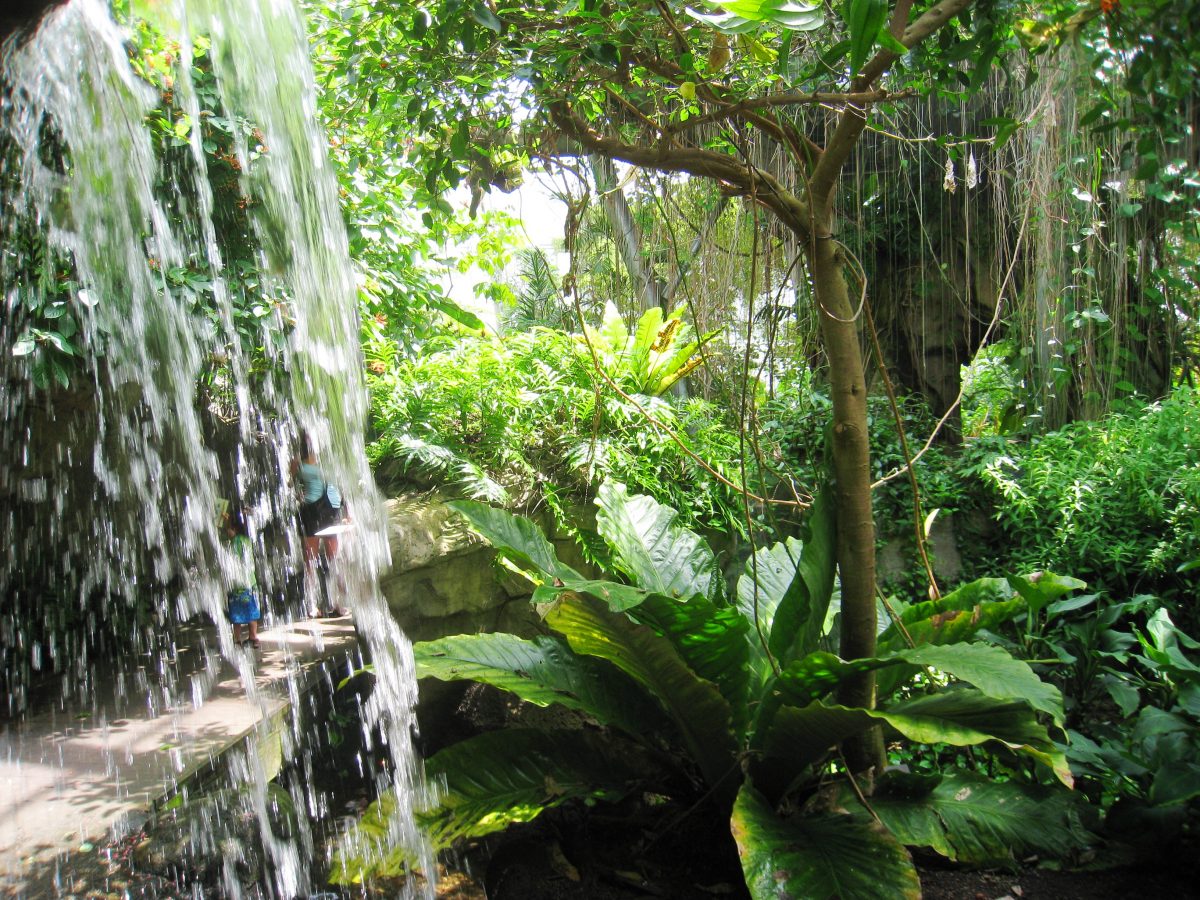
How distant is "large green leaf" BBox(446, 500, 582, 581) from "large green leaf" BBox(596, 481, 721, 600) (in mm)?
267

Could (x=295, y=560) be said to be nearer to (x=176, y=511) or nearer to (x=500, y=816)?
(x=176, y=511)

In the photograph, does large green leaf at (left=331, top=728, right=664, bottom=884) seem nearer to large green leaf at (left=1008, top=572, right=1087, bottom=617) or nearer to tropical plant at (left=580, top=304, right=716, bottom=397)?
large green leaf at (left=1008, top=572, right=1087, bottom=617)

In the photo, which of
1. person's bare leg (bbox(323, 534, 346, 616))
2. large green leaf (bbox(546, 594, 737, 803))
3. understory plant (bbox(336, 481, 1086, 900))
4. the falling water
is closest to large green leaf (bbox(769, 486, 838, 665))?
understory plant (bbox(336, 481, 1086, 900))


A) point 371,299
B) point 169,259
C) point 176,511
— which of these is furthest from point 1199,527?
point 176,511

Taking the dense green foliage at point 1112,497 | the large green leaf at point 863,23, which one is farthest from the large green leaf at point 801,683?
the dense green foliage at point 1112,497

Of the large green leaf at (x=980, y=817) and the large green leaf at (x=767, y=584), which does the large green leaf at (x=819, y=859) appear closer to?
the large green leaf at (x=980, y=817)

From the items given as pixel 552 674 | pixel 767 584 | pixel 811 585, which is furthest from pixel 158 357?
pixel 811 585

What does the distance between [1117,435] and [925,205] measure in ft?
5.91

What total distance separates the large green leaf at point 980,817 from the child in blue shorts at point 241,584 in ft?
11.4

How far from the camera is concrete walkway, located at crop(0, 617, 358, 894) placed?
250 centimetres

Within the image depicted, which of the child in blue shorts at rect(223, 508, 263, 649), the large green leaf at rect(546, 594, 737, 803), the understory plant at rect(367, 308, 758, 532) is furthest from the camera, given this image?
the child in blue shorts at rect(223, 508, 263, 649)

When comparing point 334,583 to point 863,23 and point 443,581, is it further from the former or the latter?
point 863,23

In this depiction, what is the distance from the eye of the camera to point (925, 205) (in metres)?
4.93

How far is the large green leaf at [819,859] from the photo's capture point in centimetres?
165
